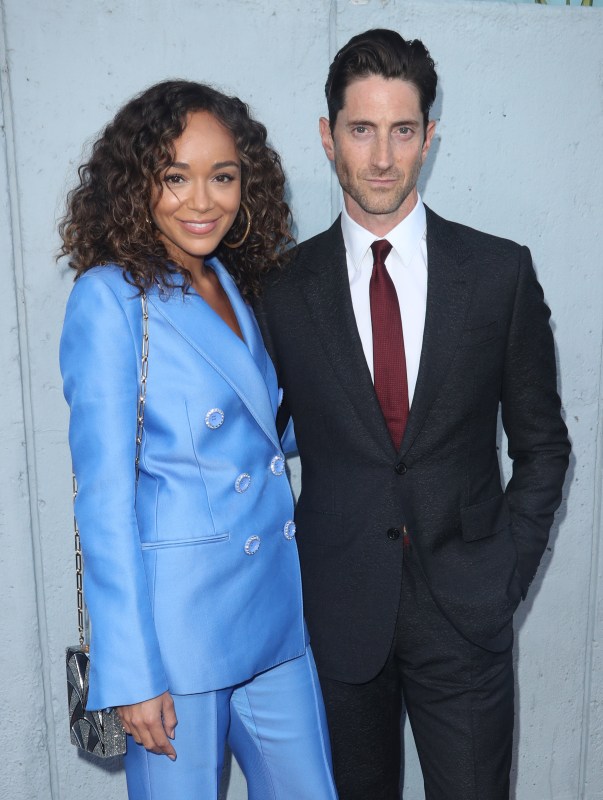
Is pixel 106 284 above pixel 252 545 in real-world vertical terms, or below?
above

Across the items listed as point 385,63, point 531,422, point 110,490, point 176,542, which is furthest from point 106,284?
point 531,422

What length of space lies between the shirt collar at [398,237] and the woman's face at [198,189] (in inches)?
12.9

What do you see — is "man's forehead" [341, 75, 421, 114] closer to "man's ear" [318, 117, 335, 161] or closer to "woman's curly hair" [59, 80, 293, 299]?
"man's ear" [318, 117, 335, 161]

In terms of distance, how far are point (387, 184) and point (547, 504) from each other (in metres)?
0.95

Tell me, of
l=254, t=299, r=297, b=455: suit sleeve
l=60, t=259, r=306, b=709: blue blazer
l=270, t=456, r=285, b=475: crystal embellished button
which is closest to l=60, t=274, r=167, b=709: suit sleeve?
l=60, t=259, r=306, b=709: blue blazer

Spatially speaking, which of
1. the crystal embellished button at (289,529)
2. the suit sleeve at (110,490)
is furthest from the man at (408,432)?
the suit sleeve at (110,490)

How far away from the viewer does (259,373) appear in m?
2.14

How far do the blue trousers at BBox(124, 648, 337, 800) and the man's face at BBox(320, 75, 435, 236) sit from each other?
1185mm

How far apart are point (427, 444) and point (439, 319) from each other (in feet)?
1.01

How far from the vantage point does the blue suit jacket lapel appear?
204 centimetres

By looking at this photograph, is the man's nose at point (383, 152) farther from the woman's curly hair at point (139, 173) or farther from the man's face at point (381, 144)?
the woman's curly hair at point (139, 173)

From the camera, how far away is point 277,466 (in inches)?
86.1

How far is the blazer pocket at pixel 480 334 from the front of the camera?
2209 millimetres

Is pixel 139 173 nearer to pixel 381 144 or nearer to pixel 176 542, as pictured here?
pixel 381 144
